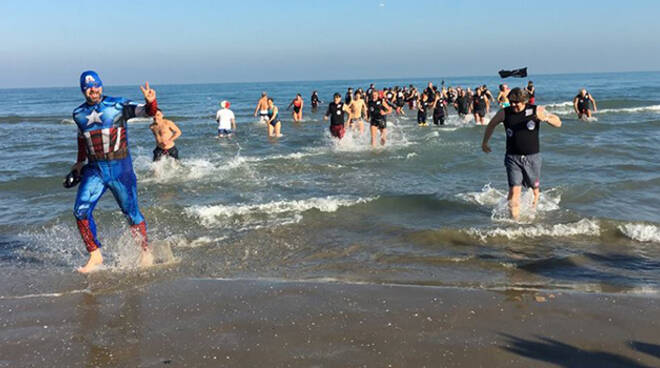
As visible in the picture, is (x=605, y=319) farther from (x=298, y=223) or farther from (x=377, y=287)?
(x=298, y=223)

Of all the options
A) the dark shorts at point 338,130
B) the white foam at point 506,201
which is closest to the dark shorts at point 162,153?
the dark shorts at point 338,130

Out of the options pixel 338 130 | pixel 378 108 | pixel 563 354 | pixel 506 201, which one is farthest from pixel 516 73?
pixel 338 130

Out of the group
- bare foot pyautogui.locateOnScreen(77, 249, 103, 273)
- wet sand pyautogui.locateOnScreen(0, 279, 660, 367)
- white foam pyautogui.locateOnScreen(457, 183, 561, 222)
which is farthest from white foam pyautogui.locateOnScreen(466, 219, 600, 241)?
bare foot pyautogui.locateOnScreen(77, 249, 103, 273)

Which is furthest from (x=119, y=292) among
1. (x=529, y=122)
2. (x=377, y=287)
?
(x=529, y=122)

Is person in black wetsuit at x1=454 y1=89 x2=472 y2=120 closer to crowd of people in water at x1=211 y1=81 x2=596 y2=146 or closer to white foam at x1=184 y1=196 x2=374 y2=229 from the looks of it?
crowd of people in water at x1=211 y1=81 x2=596 y2=146

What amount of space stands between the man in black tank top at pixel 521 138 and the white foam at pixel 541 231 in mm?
470

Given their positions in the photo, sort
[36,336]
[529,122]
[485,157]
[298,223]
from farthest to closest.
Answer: [485,157]
[298,223]
[529,122]
[36,336]

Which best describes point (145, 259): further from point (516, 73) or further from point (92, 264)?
point (516, 73)

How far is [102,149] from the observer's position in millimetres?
4406

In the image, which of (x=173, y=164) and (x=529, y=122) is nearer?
(x=529, y=122)

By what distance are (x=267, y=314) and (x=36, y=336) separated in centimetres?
151

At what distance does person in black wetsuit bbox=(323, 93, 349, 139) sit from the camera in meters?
14.2

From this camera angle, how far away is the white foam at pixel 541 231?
232 inches

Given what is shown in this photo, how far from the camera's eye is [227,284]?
4.43 metres
